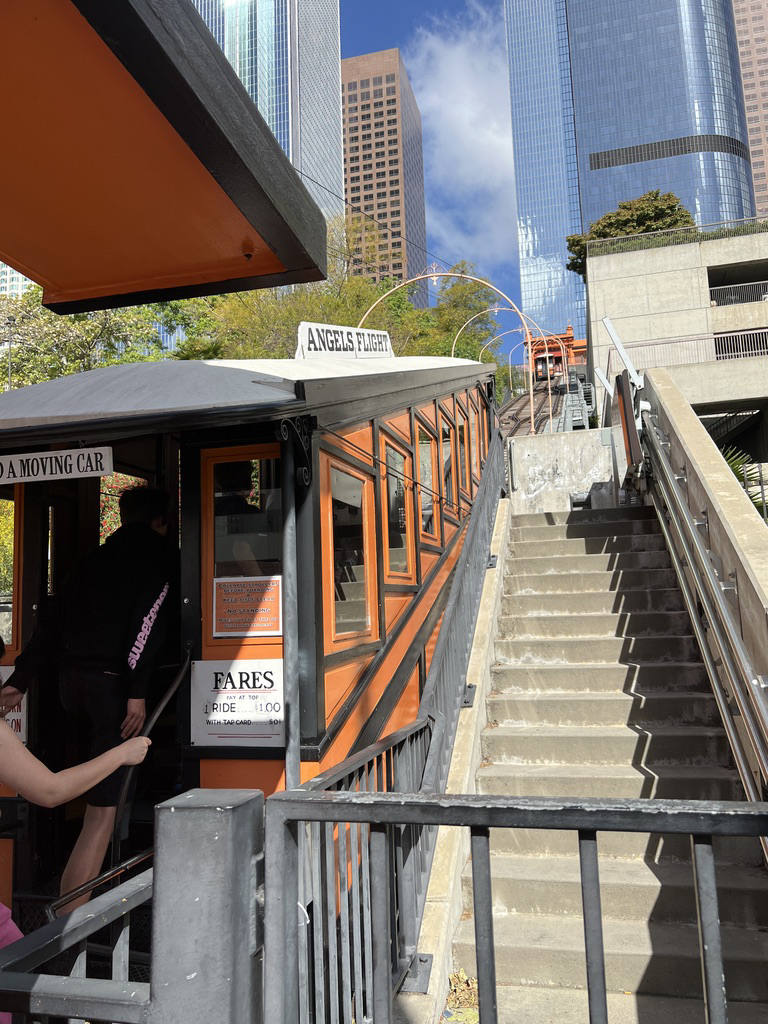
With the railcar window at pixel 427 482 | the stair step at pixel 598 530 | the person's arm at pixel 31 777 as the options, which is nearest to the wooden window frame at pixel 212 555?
the person's arm at pixel 31 777

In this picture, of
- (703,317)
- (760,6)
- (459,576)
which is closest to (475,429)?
(459,576)

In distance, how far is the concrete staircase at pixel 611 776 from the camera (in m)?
3.56

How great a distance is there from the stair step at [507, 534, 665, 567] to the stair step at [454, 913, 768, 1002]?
426 centimetres

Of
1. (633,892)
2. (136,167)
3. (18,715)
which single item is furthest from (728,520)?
(18,715)

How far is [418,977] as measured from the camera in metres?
3.33

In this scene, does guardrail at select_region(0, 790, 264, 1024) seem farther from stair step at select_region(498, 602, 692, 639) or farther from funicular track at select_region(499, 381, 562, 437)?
funicular track at select_region(499, 381, 562, 437)

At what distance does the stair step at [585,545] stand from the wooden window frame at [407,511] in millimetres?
1907

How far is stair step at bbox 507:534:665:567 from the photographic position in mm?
7789

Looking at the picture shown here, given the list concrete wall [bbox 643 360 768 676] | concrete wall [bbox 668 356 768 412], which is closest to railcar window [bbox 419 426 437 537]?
concrete wall [bbox 643 360 768 676]

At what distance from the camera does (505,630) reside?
6676 mm

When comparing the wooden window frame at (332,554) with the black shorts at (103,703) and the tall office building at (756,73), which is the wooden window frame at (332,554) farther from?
the tall office building at (756,73)

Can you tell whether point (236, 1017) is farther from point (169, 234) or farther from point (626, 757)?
point (626, 757)

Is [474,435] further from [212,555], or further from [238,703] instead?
[238,703]

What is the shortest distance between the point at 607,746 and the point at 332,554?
7.53 feet
